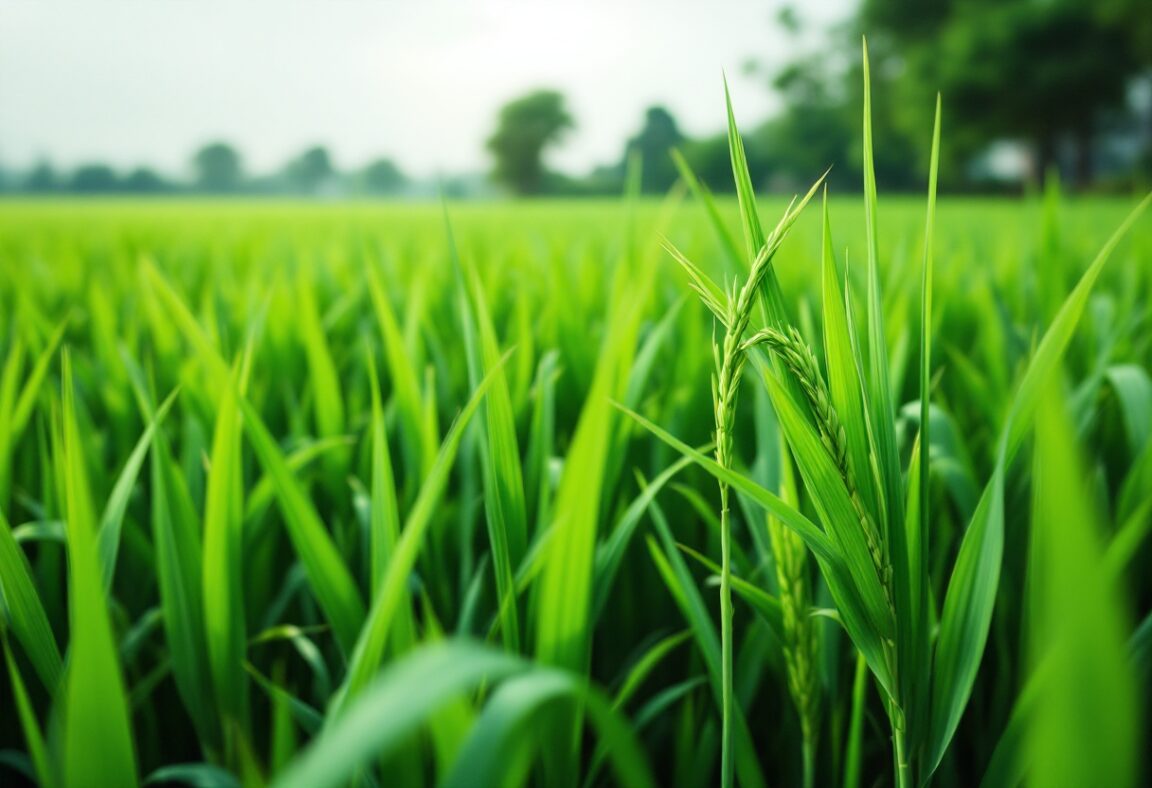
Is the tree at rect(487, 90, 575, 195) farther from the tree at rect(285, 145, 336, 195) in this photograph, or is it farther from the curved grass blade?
the curved grass blade

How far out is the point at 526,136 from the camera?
149 ft

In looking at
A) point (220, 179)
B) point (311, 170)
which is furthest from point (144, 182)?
point (220, 179)

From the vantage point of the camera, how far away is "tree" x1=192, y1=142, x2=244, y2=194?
56.1m

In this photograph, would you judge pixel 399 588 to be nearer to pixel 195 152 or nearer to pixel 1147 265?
pixel 1147 265

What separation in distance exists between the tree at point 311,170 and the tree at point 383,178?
3996mm

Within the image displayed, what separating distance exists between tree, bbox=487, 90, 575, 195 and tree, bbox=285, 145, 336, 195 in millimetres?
11366

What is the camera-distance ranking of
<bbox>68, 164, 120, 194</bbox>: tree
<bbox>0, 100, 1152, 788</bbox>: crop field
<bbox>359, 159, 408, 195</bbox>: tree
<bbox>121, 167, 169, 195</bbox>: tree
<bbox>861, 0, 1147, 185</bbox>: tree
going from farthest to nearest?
<bbox>359, 159, 408, 195</bbox>: tree, <bbox>68, 164, 120, 194</bbox>: tree, <bbox>121, 167, 169, 195</bbox>: tree, <bbox>861, 0, 1147, 185</bbox>: tree, <bbox>0, 100, 1152, 788</bbox>: crop field

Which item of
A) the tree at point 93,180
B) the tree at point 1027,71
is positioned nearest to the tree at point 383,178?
the tree at point 93,180

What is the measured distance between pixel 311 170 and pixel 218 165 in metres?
13.9

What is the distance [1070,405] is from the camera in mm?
711

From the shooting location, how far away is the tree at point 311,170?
48.2 meters

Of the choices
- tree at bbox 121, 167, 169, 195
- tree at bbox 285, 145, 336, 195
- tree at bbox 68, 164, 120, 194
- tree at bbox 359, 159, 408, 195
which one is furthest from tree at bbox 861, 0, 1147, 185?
tree at bbox 68, 164, 120, 194

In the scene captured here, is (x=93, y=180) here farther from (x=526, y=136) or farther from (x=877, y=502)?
(x=877, y=502)

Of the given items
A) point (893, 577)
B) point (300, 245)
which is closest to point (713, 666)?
point (893, 577)
